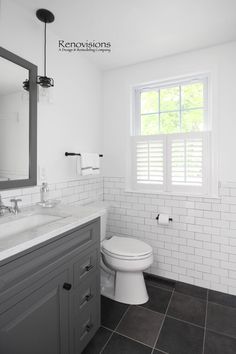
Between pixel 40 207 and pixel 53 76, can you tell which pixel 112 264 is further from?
pixel 53 76

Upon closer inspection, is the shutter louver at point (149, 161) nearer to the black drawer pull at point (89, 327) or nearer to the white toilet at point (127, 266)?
the white toilet at point (127, 266)

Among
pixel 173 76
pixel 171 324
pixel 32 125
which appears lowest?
pixel 171 324

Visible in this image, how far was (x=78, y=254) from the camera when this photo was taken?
1.24 m

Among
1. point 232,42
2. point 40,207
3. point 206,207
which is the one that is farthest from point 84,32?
point 206,207

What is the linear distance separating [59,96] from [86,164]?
667mm

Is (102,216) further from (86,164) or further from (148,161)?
(148,161)

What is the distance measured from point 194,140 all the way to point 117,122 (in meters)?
0.91

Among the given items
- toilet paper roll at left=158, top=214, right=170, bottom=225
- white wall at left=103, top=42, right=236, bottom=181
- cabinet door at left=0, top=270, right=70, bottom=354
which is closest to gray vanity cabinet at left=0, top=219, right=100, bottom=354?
cabinet door at left=0, top=270, right=70, bottom=354

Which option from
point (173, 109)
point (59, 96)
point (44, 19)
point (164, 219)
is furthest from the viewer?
point (173, 109)

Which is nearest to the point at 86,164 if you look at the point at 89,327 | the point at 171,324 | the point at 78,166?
the point at 78,166

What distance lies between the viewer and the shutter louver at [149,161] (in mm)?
2254

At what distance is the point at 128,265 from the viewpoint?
1781 mm

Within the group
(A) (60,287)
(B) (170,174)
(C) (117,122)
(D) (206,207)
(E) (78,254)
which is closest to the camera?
(A) (60,287)

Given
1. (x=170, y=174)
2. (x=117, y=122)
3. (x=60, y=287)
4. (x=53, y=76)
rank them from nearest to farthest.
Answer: (x=60, y=287)
(x=53, y=76)
(x=170, y=174)
(x=117, y=122)
